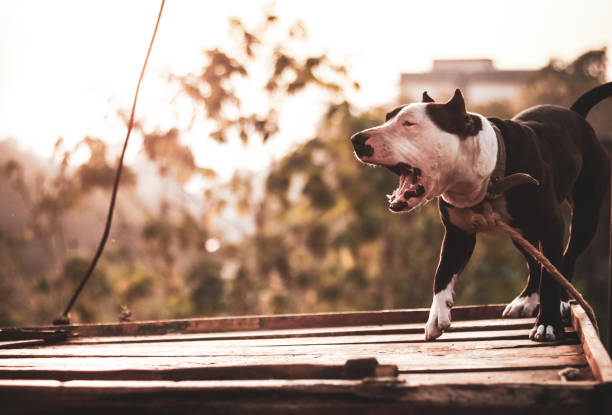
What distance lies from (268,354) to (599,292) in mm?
7645

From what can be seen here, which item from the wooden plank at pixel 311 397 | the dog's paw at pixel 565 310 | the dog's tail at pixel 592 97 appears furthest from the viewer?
the dog's tail at pixel 592 97

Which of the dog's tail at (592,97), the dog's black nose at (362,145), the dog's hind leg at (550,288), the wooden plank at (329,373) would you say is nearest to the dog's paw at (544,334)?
the dog's hind leg at (550,288)

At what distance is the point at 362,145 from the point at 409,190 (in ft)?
0.65

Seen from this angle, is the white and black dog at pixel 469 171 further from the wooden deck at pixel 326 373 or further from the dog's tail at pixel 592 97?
the dog's tail at pixel 592 97

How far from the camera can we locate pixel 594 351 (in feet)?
4.93

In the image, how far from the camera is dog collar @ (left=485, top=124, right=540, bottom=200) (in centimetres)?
208

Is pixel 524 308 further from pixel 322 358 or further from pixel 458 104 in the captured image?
pixel 322 358

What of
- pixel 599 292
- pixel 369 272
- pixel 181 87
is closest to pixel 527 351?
pixel 181 87

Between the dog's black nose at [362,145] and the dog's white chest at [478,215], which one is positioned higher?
the dog's black nose at [362,145]

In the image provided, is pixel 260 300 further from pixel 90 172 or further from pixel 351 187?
pixel 90 172

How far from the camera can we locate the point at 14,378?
1.86 m

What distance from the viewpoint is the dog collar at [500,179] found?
208 cm

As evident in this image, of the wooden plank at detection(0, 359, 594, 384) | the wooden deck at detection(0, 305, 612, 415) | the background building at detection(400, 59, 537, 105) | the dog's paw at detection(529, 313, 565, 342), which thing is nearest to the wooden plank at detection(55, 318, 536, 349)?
the wooden deck at detection(0, 305, 612, 415)

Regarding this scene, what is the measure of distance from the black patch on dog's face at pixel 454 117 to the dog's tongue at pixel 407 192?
17 cm
